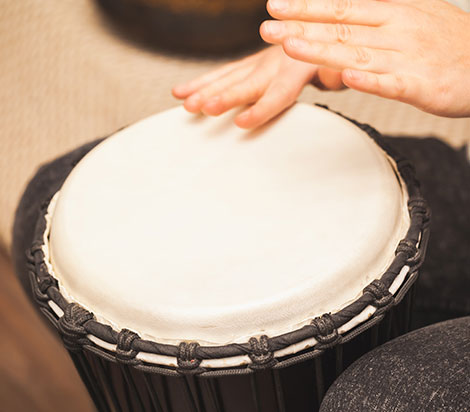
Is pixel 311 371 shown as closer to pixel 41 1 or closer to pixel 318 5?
pixel 318 5

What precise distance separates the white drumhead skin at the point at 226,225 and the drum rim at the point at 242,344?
1cm

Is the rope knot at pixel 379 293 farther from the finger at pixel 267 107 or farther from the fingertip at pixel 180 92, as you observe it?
the fingertip at pixel 180 92

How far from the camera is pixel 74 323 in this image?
0.64 metres

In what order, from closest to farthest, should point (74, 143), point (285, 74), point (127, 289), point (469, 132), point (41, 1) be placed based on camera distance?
Answer: point (127, 289), point (285, 74), point (469, 132), point (74, 143), point (41, 1)

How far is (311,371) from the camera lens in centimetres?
66

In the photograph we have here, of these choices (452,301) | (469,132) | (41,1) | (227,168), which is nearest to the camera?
(227,168)

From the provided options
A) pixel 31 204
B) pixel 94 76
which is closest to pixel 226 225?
pixel 31 204

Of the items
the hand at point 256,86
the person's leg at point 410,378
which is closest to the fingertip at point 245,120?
the hand at point 256,86

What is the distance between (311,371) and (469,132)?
1019mm

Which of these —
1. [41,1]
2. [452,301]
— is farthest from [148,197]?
[41,1]

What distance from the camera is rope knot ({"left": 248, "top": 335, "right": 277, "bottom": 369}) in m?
0.60

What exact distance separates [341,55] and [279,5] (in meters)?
0.09

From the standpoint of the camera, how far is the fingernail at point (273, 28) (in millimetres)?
656

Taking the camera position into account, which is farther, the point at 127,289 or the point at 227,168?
the point at 227,168
